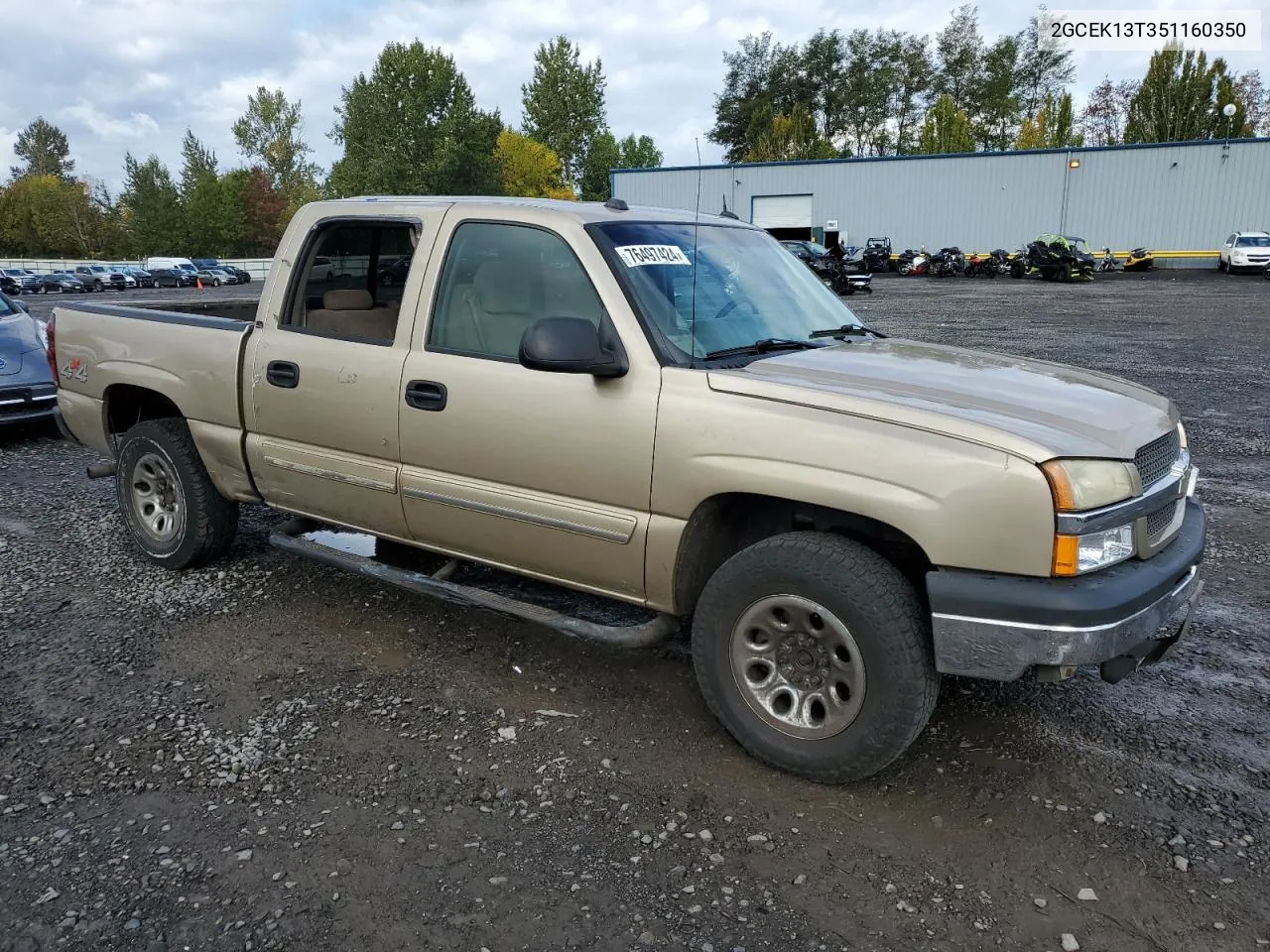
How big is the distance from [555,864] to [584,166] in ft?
266

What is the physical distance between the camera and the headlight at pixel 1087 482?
8.73ft

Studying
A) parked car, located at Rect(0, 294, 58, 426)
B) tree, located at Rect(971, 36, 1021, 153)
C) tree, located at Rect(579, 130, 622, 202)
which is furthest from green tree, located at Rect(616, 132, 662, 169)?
parked car, located at Rect(0, 294, 58, 426)

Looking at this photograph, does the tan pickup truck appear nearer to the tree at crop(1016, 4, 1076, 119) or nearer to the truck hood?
the truck hood

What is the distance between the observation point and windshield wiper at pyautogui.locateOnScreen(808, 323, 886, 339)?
4.01 metres

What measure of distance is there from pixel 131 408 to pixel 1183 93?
6661 cm

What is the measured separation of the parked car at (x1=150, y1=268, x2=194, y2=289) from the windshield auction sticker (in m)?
56.6

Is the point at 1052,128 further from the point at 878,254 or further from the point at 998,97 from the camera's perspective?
the point at 878,254

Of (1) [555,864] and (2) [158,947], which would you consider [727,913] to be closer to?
(1) [555,864]

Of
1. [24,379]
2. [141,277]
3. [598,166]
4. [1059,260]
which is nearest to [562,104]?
[598,166]

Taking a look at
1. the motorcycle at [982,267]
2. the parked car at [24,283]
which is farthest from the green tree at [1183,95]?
the parked car at [24,283]

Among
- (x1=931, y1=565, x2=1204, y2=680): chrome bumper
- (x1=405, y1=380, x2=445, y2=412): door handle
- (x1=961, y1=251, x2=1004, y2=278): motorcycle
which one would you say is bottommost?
(x1=931, y1=565, x2=1204, y2=680): chrome bumper

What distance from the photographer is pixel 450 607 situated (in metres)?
4.69

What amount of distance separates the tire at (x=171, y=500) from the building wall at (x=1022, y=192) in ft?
128

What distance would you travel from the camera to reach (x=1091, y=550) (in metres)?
2.75
